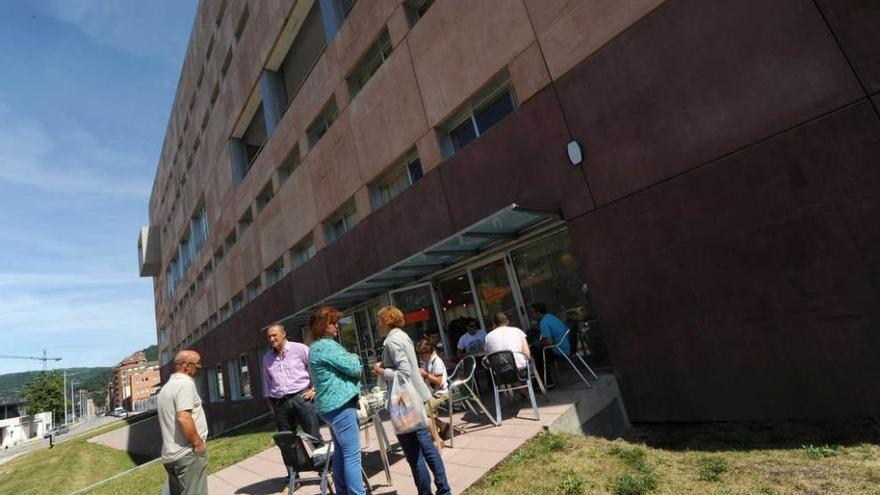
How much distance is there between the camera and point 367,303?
13219 millimetres

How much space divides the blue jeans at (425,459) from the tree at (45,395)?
119490mm

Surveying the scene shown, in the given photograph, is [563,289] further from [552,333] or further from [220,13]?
[220,13]

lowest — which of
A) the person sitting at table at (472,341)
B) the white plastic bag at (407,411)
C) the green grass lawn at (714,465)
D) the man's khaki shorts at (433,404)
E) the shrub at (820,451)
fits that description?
the shrub at (820,451)

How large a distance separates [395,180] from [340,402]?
841 cm

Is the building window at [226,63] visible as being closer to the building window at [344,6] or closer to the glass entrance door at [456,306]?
the building window at [344,6]

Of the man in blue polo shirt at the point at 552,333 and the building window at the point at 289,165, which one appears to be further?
the building window at the point at 289,165

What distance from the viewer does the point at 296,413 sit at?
5.31 meters

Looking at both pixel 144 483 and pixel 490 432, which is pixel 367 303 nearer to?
pixel 144 483

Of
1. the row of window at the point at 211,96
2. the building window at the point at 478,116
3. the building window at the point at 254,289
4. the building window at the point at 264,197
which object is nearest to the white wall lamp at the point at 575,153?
the building window at the point at 478,116

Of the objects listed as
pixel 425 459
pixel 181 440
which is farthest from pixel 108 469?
pixel 425 459

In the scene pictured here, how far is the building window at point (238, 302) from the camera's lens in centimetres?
2180

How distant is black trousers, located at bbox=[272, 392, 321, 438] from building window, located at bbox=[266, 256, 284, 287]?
12.7 metres

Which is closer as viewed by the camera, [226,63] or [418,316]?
[418,316]

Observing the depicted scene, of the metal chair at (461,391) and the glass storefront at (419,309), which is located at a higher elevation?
the glass storefront at (419,309)
